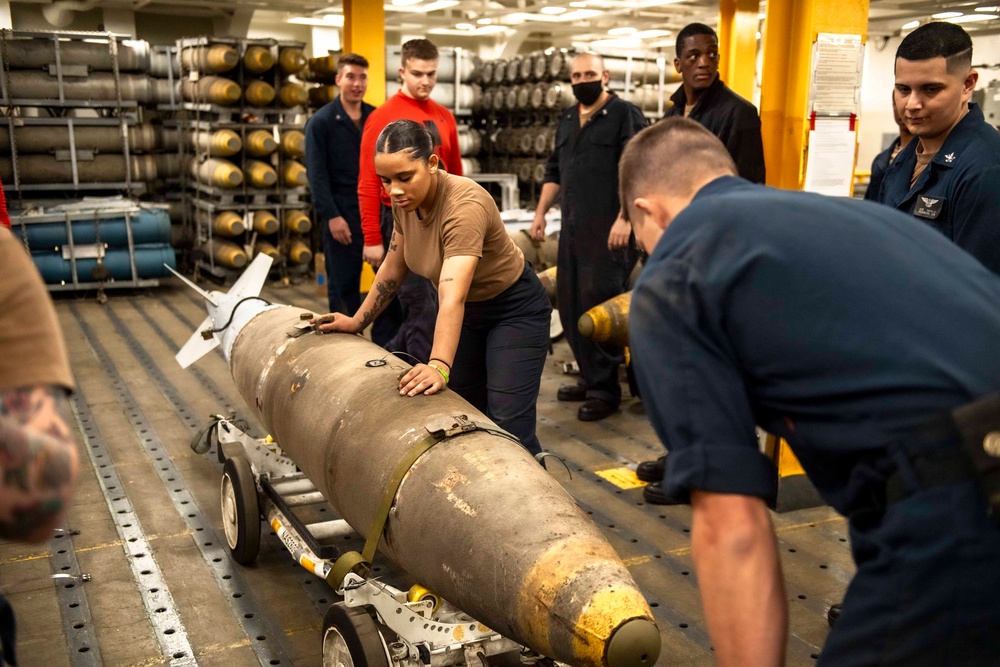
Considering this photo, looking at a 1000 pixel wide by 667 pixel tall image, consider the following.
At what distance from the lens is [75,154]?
900 centimetres

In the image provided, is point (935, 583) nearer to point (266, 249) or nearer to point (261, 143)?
point (261, 143)

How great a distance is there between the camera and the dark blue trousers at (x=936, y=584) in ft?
3.88

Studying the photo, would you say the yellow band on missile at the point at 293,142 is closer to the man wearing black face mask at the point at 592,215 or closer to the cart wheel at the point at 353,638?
the man wearing black face mask at the point at 592,215

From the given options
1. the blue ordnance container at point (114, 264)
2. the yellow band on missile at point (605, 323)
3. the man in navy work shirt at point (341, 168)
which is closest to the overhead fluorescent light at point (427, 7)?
the blue ordnance container at point (114, 264)

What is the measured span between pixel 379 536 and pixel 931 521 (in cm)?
160

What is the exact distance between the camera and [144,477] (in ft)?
14.3

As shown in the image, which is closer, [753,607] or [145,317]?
[753,607]

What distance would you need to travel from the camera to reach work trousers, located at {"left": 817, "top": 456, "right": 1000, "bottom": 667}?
1183 millimetres

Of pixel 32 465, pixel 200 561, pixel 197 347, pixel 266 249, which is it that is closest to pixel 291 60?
pixel 266 249

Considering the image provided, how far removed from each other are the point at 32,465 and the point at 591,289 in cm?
429

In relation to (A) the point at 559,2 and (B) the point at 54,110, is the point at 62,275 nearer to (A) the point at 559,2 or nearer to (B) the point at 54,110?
(B) the point at 54,110

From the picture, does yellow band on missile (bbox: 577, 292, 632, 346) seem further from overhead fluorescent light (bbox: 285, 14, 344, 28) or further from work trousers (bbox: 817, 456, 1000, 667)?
overhead fluorescent light (bbox: 285, 14, 344, 28)

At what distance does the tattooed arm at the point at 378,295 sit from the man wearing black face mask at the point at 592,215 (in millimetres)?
1641

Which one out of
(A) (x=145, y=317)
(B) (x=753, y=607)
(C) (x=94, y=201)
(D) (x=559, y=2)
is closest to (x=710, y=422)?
(B) (x=753, y=607)
